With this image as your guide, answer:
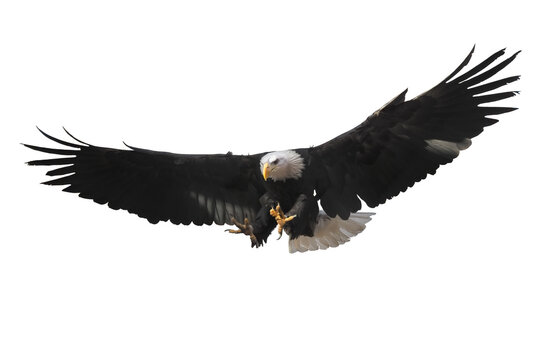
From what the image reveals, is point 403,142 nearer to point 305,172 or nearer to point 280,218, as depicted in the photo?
point 305,172

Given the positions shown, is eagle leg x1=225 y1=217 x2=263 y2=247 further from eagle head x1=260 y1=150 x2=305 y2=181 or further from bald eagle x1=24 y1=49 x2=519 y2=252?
eagle head x1=260 y1=150 x2=305 y2=181

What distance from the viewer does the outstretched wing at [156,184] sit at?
25.5 ft

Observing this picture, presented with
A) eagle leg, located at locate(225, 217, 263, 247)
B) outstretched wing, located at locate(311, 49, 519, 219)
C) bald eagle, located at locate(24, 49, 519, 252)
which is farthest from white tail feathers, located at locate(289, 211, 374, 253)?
eagle leg, located at locate(225, 217, 263, 247)

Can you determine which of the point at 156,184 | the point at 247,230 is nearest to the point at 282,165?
the point at 247,230

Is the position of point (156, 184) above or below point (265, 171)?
above

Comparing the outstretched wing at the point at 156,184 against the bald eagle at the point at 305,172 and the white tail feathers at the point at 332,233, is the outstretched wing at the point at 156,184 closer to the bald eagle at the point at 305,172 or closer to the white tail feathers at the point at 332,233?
the bald eagle at the point at 305,172

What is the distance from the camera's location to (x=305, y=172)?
7.34 m

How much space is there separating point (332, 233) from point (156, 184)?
1.57 m

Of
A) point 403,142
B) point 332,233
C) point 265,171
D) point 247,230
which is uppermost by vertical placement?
point 403,142

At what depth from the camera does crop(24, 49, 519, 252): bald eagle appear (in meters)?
7.31

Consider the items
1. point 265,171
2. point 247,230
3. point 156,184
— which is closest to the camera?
point 265,171

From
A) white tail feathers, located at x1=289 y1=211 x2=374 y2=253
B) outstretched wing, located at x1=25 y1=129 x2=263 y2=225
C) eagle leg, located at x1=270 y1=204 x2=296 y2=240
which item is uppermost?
outstretched wing, located at x1=25 y1=129 x2=263 y2=225

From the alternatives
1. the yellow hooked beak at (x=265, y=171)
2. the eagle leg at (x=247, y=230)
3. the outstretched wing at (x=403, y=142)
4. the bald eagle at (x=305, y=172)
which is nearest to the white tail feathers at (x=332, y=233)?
the bald eagle at (x=305, y=172)

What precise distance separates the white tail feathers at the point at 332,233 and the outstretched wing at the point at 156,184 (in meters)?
0.54
